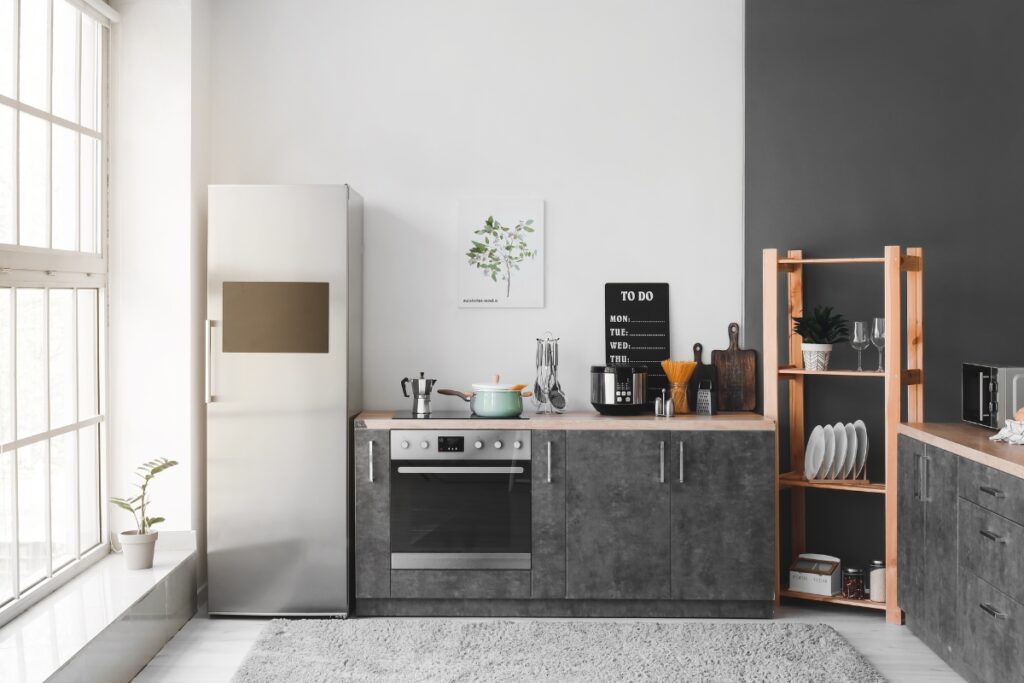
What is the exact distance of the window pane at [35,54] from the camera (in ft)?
10.8

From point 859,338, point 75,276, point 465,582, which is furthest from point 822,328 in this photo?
point 75,276

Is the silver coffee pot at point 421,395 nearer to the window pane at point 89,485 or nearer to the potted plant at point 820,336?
the window pane at point 89,485

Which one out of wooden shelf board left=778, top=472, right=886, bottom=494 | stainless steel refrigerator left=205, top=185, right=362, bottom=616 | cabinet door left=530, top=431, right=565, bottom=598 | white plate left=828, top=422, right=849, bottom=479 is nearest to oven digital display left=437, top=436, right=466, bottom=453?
cabinet door left=530, top=431, right=565, bottom=598

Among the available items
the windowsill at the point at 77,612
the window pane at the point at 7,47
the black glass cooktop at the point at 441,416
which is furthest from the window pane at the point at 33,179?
the black glass cooktop at the point at 441,416

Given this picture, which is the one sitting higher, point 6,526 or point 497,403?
point 497,403

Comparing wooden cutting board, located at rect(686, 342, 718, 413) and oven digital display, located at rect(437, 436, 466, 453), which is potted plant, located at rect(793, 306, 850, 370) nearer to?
wooden cutting board, located at rect(686, 342, 718, 413)

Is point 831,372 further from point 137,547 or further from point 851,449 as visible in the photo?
point 137,547

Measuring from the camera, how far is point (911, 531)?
3.58m

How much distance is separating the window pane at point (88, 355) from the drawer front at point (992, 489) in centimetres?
351

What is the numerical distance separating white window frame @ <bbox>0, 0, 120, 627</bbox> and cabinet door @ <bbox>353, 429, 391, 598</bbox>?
1146mm

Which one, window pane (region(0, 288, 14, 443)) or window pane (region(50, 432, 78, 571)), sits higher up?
window pane (region(0, 288, 14, 443))

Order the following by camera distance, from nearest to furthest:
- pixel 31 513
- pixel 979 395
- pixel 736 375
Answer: pixel 31 513 < pixel 979 395 < pixel 736 375

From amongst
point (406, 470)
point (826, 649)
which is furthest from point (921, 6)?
point (406, 470)

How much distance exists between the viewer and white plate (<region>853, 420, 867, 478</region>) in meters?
4.02
